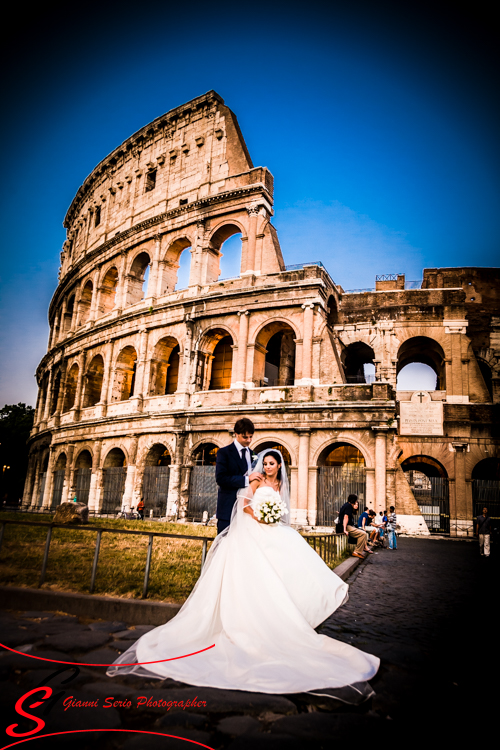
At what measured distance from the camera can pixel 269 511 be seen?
4.46 m

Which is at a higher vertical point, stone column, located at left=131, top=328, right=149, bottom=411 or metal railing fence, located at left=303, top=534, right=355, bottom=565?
stone column, located at left=131, top=328, right=149, bottom=411

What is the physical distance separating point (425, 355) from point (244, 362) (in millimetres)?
9362

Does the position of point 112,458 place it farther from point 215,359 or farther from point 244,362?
point 244,362

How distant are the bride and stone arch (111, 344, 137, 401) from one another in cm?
1947

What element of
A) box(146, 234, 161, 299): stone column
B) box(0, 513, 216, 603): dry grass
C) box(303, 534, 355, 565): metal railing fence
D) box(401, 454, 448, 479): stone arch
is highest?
box(146, 234, 161, 299): stone column

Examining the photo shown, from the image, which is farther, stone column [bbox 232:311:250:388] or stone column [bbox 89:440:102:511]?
stone column [bbox 89:440:102:511]

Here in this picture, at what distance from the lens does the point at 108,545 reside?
9148mm

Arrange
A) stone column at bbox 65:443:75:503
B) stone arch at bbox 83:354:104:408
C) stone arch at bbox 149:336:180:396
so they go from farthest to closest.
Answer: stone arch at bbox 83:354:104:408
stone column at bbox 65:443:75:503
stone arch at bbox 149:336:180:396

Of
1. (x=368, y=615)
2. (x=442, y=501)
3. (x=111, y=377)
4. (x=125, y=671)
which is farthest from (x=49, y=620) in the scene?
(x=111, y=377)

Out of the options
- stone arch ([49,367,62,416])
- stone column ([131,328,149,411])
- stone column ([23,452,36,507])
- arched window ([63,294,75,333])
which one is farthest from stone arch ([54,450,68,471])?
arched window ([63,294,75,333])

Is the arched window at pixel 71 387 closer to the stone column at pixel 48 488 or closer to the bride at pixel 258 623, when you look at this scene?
the stone column at pixel 48 488

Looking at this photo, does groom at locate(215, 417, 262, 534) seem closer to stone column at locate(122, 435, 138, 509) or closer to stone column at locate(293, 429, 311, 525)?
stone column at locate(293, 429, 311, 525)

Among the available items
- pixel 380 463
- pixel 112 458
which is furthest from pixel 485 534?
pixel 112 458

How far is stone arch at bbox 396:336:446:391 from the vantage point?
70.2ft
